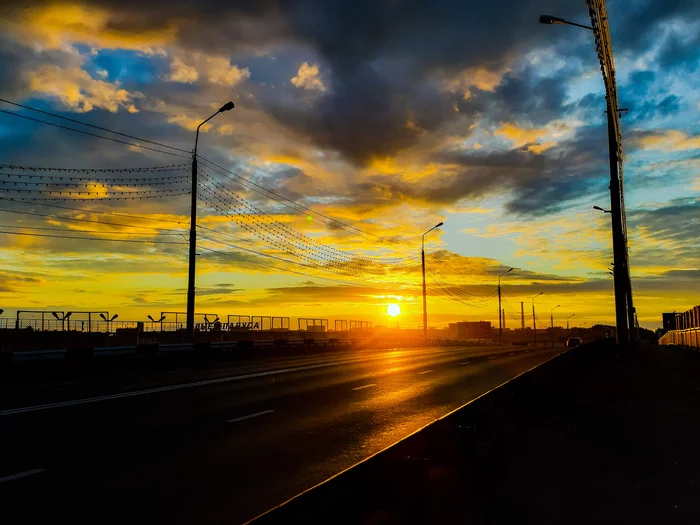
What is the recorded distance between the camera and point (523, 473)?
7.23 m

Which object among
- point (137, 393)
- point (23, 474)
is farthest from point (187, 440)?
point (137, 393)

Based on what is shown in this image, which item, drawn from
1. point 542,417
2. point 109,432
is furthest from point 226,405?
point 542,417

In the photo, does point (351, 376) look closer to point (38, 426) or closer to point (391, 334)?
point (38, 426)

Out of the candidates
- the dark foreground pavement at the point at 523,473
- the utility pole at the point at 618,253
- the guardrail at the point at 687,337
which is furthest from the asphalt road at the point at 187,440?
the guardrail at the point at 687,337

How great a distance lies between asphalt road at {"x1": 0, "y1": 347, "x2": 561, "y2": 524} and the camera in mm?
6055

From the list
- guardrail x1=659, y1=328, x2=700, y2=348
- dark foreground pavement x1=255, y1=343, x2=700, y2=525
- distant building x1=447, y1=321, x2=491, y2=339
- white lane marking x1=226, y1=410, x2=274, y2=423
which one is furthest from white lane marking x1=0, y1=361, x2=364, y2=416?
distant building x1=447, y1=321, x2=491, y2=339

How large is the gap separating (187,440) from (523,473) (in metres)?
4.90

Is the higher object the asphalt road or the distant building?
the distant building

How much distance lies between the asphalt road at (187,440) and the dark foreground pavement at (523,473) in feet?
4.48

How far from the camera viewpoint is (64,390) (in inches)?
642

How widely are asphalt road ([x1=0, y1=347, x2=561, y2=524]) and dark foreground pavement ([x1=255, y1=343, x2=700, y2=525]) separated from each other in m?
1.37

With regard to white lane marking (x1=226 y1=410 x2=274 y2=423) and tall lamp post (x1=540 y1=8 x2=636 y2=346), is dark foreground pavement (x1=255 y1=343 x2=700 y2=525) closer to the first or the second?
white lane marking (x1=226 y1=410 x2=274 y2=423)

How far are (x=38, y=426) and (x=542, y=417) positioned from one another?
9207 mm

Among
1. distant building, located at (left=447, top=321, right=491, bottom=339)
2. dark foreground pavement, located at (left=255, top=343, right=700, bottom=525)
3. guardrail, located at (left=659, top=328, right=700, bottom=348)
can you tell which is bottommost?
dark foreground pavement, located at (left=255, top=343, right=700, bottom=525)
